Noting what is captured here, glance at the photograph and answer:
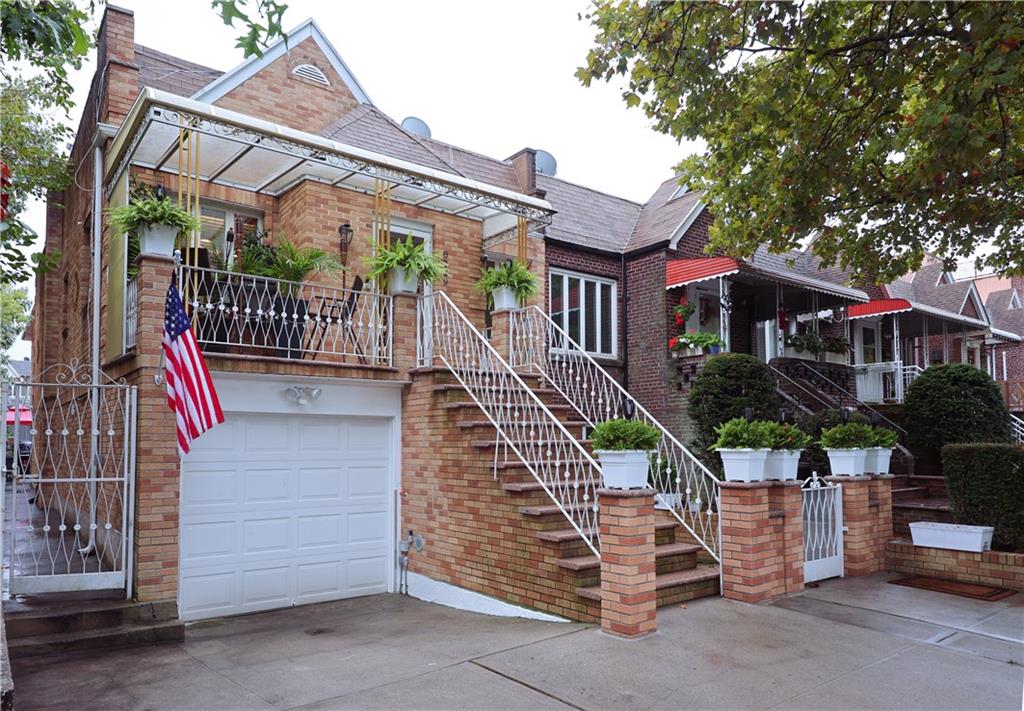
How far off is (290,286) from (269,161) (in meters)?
1.78

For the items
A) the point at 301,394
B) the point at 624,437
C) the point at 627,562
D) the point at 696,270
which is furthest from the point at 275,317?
the point at 696,270

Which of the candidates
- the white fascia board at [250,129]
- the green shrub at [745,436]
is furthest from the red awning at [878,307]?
the green shrub at [745,436]

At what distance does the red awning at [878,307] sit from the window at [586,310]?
6.44 metres

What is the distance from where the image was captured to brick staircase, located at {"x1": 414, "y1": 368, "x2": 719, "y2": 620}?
6199mm

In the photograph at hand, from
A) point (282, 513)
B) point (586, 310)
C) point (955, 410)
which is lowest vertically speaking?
point (282, 513)

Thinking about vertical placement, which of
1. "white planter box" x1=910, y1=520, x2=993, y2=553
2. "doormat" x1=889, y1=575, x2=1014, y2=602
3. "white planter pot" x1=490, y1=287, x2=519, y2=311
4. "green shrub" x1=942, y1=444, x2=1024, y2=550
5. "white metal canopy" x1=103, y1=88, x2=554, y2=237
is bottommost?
"doormat" x1=889, y1=575, x2=1014, y2=602

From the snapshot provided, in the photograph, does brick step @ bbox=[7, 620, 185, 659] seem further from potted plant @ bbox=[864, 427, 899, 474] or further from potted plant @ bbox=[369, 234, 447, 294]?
potted plant @ bbox=[864, 427, 899, 474]

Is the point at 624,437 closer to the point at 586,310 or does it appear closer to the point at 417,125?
the point at 586,310

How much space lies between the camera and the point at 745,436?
21.8 feet

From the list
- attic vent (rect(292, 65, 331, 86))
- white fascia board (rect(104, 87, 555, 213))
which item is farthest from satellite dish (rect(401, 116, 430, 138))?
white fascia board (rect(104, 87, 555, 213))

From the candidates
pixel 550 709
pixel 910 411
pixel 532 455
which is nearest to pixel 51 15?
pixel 532 455

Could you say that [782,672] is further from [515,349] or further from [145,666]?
[515,349]

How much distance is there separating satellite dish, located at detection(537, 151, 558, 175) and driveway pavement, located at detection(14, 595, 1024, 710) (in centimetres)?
1138

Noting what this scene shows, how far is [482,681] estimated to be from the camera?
476cm
